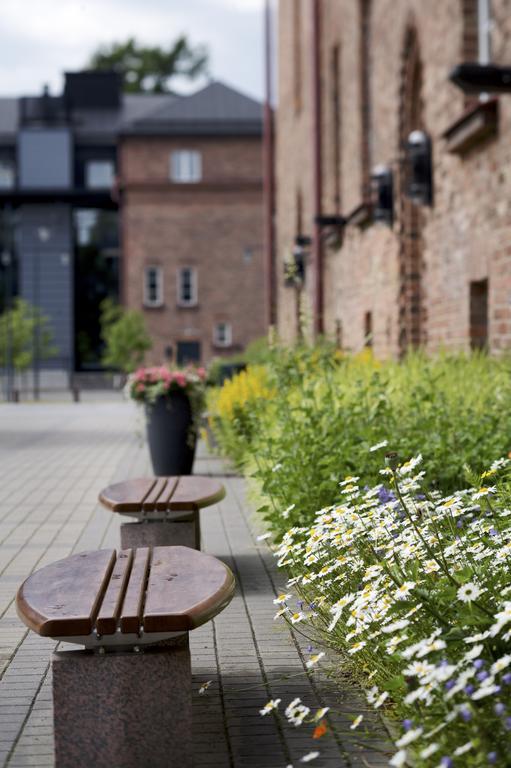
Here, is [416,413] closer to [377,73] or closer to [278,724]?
[278,724]

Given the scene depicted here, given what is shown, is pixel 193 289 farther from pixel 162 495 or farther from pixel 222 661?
pixel 222 661

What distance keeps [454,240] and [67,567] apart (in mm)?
9687

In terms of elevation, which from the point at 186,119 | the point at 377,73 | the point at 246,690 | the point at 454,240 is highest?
the point at 186,119

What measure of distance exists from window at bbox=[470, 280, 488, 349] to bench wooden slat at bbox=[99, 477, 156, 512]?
6.22 m

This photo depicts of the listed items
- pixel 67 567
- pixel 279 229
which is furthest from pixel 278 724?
pixel 279 229

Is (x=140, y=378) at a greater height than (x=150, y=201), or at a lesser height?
lesser

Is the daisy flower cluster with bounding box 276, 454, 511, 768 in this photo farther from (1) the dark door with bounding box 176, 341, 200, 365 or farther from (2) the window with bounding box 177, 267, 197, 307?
(2) the window with bounding box 177, 267, 197, 307

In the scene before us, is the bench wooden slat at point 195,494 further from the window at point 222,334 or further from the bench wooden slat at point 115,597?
the window at point 222,334

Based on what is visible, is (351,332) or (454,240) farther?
(351,332)

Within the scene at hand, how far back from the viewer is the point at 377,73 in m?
18.0

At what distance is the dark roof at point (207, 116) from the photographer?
2223 inches

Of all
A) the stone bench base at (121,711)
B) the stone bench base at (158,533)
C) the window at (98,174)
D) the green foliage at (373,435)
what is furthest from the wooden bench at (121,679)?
the window at (98,174)

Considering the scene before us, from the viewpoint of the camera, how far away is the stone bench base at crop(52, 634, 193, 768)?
366 cm

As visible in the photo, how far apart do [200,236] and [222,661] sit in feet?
171
